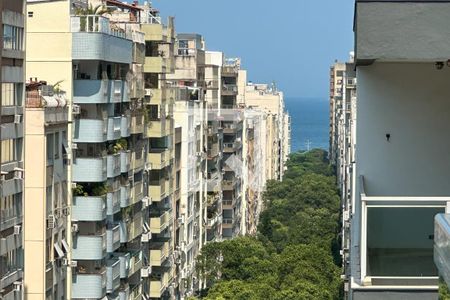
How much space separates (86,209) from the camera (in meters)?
31.3

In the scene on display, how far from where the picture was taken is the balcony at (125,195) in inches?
1375

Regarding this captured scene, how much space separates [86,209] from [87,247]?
0.89 meters

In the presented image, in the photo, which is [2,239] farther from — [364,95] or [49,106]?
[364,95]

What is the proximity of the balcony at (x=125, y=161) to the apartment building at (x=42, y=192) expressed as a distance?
239 inches

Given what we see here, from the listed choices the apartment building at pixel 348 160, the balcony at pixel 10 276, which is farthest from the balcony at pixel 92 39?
the balcony at pixel 10 276

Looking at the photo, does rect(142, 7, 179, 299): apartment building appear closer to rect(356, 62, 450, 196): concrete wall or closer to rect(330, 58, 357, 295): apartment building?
rect(330, 58, 357, 295): apartment building

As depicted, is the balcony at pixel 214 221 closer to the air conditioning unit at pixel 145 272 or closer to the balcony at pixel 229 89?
the balcony at pixel 229 89

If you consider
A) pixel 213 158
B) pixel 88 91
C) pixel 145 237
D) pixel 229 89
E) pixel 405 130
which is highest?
pixel 88 91

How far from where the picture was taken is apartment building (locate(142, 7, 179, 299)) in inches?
1644

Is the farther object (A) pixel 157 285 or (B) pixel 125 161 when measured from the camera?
(A) pixel 157 285

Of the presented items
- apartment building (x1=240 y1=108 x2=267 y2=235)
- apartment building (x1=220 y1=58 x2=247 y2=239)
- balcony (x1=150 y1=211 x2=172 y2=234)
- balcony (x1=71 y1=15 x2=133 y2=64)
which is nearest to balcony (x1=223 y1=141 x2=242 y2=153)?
apartment building (x1=220 y1=58 x2=247 y2=239)

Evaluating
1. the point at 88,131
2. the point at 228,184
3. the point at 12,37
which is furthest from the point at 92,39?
the point at 228,184

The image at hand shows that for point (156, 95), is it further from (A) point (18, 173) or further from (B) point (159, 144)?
(A) point (18, 173)

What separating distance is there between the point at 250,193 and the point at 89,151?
54.7 m
